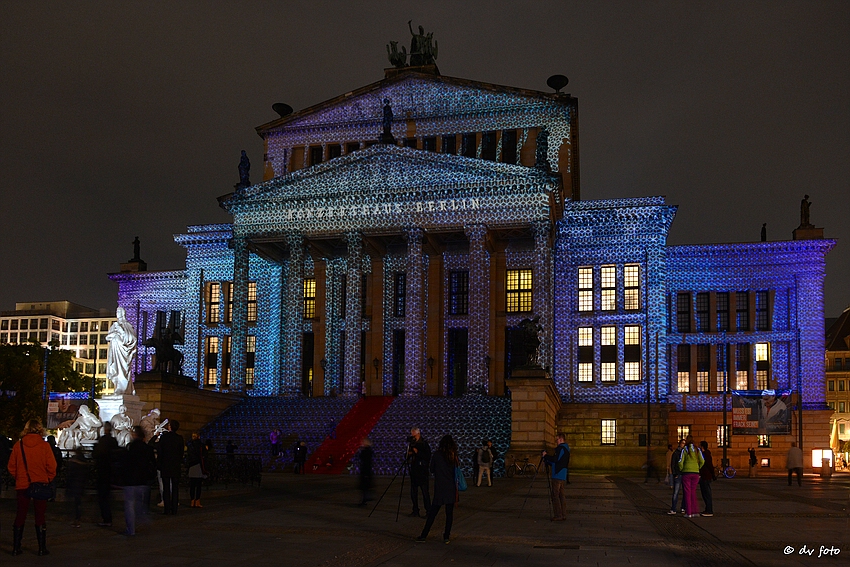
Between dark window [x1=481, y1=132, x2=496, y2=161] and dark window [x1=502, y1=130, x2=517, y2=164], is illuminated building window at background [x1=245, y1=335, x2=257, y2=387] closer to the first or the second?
dark window [x1=481, y1=132, x2=496, y2=161]

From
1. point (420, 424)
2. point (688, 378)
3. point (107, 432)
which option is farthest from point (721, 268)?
point (107, 432)

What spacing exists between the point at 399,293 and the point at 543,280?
40.5 ft

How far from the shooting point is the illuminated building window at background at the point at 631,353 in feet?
197

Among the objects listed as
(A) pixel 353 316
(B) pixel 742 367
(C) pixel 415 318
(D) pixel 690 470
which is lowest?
(D) pixel 690 470

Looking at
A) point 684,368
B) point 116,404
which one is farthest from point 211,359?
point 684,368

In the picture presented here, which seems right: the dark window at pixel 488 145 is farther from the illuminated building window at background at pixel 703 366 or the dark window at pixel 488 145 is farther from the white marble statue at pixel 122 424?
the white marble statue at pixel 122 424

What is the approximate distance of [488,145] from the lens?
205 ft

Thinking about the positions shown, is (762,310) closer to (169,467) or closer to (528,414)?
(528,414)

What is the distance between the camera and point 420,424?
47.8 m

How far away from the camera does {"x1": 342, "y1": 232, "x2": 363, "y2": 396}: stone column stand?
55062mm

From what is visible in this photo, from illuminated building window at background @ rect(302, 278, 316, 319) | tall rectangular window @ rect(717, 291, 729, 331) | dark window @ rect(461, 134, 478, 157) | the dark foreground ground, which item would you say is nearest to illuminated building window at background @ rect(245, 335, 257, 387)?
illuminated building window at background @ rect(302, 278, 316, 319)

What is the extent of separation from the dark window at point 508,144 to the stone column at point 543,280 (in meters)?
10.1

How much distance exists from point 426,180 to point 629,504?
3122 centimetres

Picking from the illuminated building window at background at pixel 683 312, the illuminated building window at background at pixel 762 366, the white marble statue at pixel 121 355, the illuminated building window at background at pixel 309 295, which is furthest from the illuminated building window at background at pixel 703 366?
the white marble statue at pixel 121 355
